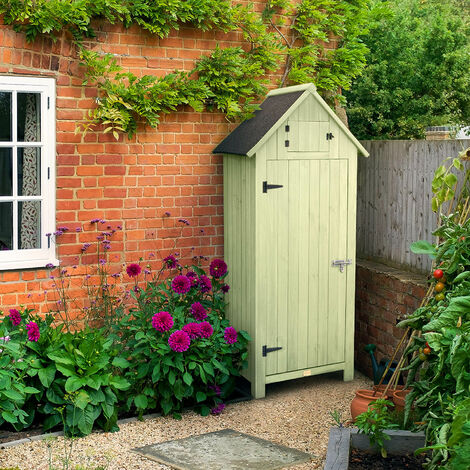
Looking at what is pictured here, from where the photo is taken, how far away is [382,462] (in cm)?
412

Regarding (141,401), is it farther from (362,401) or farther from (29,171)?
(29,171)

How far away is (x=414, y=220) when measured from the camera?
6.48 m

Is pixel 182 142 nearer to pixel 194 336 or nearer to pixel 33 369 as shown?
pixel 194 336

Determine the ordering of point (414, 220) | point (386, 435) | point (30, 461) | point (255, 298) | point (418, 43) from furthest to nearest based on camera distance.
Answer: point (418, 43) < point (414, 220) < point (255, 298) < point (30, 461) < point (386, 435)

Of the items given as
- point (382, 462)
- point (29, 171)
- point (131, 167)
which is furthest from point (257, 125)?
point (382, 462)

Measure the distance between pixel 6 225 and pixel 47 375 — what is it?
1.45m

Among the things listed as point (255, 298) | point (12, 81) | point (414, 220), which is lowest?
point (255, 298)

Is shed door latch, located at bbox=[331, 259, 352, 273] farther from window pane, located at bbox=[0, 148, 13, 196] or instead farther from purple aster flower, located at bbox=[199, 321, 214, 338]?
window pane, located at bbox=[0, 148, 13, 196]

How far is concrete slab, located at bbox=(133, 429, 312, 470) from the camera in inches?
187

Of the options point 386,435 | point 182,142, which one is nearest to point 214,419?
point 386,435

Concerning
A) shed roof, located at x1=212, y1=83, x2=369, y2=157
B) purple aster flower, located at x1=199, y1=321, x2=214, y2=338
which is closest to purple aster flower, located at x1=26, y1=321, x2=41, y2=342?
purple aster flower, located at x1=199, y1=321, x2=214, y2=338

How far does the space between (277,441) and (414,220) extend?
2.41 meters

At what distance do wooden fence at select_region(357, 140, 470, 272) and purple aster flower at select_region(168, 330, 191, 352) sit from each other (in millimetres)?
2287

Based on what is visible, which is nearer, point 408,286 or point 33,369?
point 33,369
